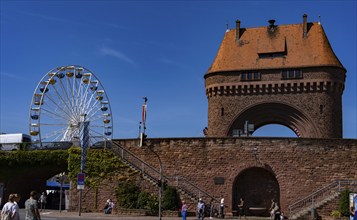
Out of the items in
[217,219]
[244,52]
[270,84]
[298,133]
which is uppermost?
[244,52]

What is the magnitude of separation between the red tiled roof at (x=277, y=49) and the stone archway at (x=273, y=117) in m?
3.53

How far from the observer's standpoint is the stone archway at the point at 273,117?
157 feet

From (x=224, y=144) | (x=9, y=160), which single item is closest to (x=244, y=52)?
(x=224, y=144)

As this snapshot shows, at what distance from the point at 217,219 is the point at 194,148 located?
6097 mm

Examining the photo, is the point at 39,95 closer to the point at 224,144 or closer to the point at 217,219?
the point at 224,144

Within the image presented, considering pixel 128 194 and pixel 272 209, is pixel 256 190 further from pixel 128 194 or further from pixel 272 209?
pixel 128 194

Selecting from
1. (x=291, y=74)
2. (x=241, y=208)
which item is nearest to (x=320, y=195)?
(x=241, y=208)

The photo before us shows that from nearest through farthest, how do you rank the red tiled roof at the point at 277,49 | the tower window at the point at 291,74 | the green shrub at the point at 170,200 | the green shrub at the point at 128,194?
the green shrub at the point at 170,200
the green shrub at the point at 128,194
the tower window at the point at 291,74
the red tiled roof at the point at 277,49

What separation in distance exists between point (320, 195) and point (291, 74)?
15.0 m

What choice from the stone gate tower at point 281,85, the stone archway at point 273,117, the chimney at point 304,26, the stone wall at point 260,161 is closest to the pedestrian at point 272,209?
the stone wall at point 260,161

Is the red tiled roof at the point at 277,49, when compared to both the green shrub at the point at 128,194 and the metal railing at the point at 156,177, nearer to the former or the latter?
the metal railing at the point at 156,177

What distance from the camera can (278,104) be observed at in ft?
159

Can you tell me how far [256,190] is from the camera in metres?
37.8

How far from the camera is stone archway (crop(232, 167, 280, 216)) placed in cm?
3747
